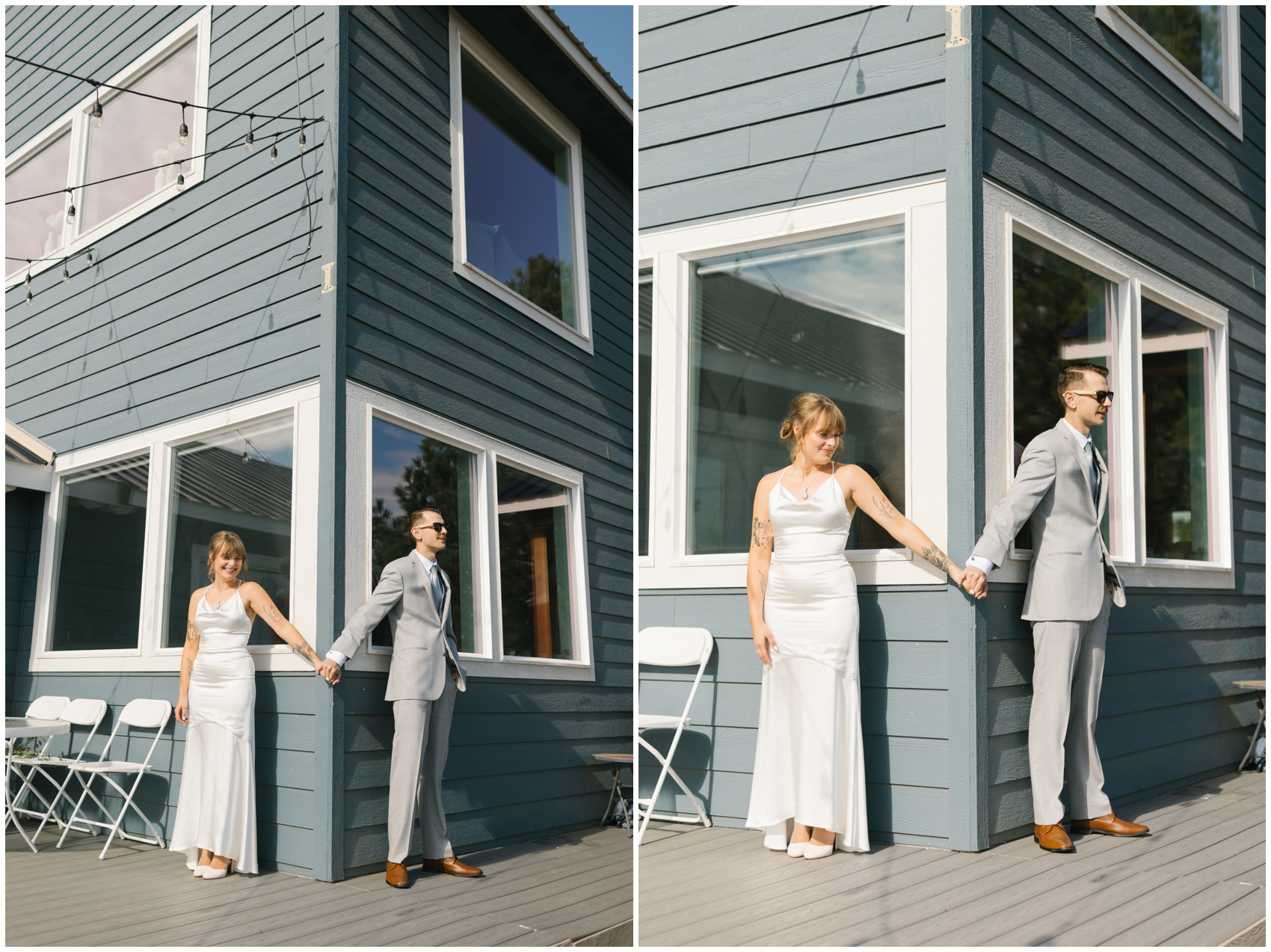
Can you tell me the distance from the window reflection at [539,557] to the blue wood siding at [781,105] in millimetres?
1328

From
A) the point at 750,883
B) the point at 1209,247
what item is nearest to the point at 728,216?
the point at 750,883

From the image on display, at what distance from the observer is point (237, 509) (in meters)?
2.54

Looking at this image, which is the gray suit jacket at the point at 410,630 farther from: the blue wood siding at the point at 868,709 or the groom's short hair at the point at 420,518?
the blue wood siding at the point at 868,709

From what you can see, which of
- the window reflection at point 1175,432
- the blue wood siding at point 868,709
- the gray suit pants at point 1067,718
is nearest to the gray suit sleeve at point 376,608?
the blue wood siding at point 868,709

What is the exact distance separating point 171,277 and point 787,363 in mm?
1711

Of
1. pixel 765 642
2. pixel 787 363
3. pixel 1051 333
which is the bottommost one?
pixel 765 642

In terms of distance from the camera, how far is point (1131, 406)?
3.94 metres

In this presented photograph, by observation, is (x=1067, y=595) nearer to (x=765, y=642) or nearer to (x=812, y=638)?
(x=812, y=638)

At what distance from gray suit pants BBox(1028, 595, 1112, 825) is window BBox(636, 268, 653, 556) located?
117cm

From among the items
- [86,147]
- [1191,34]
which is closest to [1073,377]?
[1191,34]

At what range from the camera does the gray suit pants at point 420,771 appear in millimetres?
2906

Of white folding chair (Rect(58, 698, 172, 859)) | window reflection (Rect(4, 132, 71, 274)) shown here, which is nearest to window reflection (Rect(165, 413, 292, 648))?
white folding chair (Rect(58, 698, 172, 859))

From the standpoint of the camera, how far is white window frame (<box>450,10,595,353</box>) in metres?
2.76

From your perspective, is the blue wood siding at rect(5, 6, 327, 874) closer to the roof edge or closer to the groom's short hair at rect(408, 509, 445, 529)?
the groom's short hair at rect(408, 509, 445, 529)
